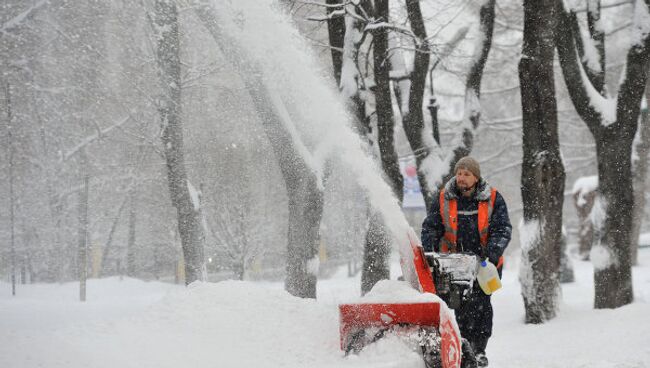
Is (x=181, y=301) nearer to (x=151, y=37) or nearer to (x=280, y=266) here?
(x=151, y=37)

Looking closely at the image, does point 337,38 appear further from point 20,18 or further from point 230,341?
point 230,341

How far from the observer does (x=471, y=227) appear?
17.1 ft

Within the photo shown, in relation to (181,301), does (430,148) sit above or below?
above

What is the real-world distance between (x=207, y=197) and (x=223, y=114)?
2.50 metres

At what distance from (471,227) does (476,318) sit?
2.46 ft

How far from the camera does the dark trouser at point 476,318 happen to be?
529cm

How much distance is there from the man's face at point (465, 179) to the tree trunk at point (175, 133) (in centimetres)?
812

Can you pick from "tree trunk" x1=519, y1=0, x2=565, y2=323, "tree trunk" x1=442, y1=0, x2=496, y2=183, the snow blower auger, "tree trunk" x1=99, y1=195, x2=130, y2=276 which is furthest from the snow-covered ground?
"tree trunk" x1=99, y1=195, x2=130, y2=276

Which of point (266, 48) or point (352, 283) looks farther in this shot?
point (352, 283)

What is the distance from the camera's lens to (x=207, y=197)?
60.6 ft

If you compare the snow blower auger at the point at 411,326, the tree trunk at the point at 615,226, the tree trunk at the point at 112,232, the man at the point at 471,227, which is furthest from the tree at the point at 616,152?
the tree trunk at the point at 112,232

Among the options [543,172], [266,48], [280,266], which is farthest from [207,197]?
[543,172]

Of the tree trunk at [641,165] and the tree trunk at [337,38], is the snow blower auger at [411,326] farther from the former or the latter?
the tree trunk at [641,165]

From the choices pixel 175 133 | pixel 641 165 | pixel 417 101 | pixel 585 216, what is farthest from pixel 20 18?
pixel 585 216
